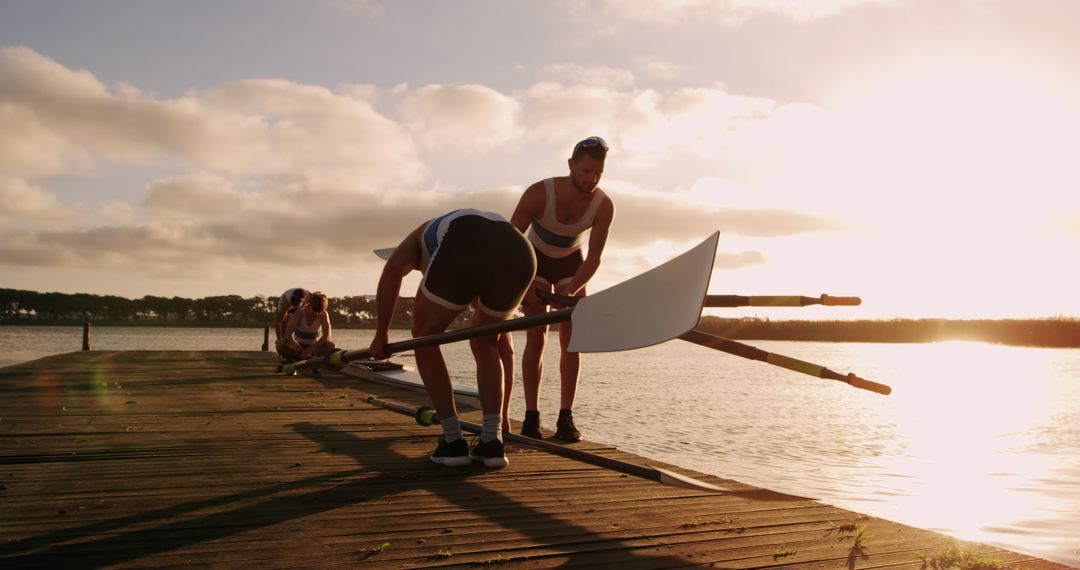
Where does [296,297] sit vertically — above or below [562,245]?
below

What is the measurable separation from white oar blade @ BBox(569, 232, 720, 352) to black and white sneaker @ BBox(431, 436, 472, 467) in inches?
49.9

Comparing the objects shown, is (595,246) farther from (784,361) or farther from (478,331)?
(784,361)

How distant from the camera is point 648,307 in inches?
134

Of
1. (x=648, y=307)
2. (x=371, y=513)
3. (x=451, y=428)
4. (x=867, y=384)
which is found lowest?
Result: (x=371, y=513)

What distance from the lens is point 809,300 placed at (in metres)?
3.88

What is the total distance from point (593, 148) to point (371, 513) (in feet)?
9.44

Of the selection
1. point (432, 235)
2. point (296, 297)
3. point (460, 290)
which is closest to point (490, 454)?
point (460, 290)

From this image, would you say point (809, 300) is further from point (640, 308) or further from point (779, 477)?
point (779, 477)

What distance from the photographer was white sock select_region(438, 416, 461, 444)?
175 inches

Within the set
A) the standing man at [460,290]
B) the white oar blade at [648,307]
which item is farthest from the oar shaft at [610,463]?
the white oar blade at [648,307]

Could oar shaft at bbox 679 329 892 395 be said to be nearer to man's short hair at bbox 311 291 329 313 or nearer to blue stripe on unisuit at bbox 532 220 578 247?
blue stripe on unisuit at bbox 532 220 578 247

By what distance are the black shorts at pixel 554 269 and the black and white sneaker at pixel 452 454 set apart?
156 centimetres

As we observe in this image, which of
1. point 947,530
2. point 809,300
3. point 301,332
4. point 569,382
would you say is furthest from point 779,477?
point 301,332

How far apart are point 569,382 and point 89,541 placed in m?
3.40
